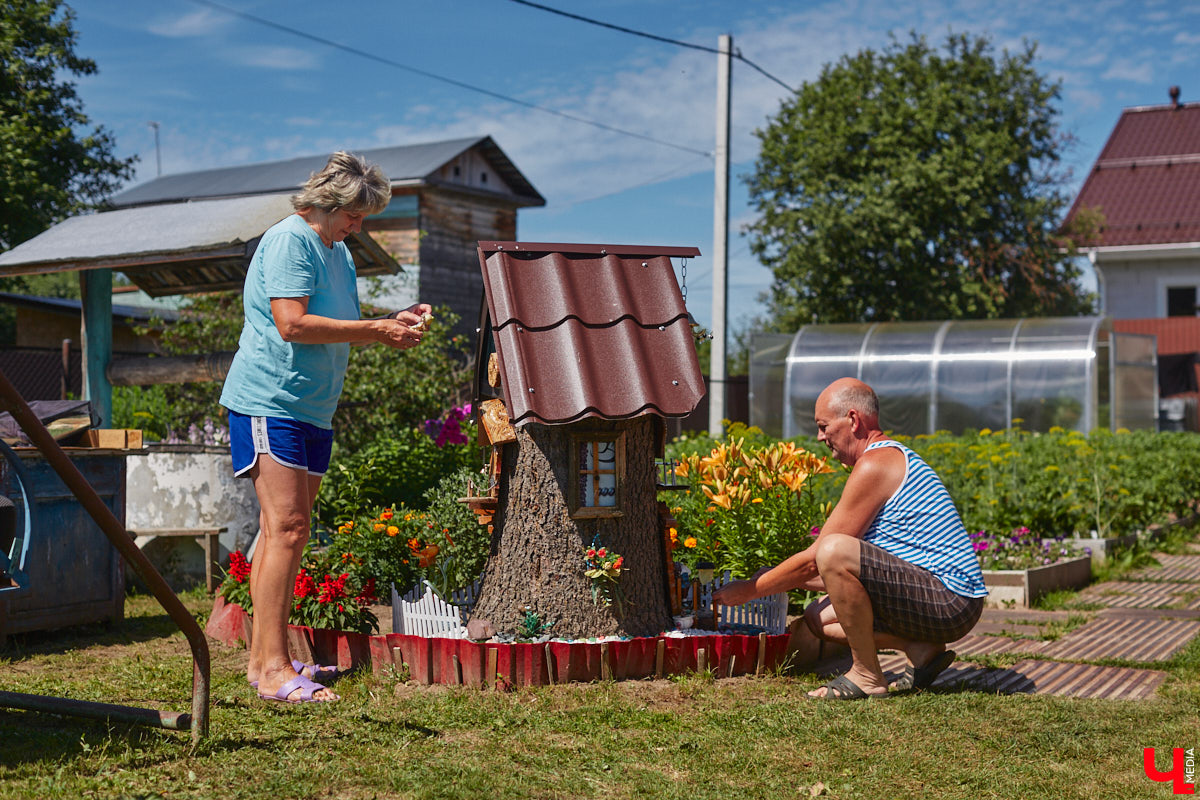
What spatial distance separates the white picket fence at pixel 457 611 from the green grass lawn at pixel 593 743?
48cm

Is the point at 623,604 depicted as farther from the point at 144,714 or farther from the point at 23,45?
the point at 23,45

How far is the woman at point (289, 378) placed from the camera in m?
3.98

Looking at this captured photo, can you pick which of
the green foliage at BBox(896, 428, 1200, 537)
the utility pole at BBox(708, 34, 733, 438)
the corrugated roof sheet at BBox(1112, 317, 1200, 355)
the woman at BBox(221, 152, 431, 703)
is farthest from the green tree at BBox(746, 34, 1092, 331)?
the woman at BBox(221, 152, 431, 703)

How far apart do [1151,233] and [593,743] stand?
25909 millimetres

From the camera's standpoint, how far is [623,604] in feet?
15.1

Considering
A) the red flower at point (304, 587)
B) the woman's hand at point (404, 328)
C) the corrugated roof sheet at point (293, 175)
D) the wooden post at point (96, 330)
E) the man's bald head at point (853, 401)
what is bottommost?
the red flower at point (304, 587)

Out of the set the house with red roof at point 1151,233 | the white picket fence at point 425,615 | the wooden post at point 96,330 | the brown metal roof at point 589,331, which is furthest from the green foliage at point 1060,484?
the house with red roof at point 1151,233

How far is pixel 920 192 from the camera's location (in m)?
21.4

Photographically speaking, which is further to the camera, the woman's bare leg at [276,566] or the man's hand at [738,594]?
the man's hand at [738,594]

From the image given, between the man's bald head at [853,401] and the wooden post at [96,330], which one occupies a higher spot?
the wooden post at [96,330]

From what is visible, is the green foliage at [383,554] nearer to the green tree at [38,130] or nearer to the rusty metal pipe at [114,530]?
the rusty metal pipe at [114,530]

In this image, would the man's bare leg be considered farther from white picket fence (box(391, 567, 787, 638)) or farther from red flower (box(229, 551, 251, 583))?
red flower (box(229, 551, 251, 583))

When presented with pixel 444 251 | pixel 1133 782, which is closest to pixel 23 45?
pixel 444 251

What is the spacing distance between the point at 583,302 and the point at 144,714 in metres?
2.41
